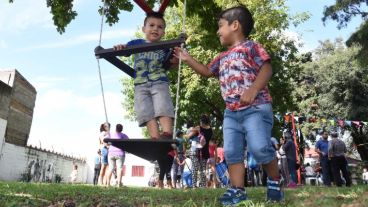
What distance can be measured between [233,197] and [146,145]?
120 centimetres

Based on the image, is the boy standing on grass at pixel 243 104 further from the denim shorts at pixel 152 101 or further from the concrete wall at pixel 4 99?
the concrete wall at pixel 4 99

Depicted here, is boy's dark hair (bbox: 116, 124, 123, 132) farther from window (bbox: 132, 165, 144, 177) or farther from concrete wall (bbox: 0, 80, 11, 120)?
window (bbox: 132, 165, 144, 177)

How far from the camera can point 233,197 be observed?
3631 millimetres

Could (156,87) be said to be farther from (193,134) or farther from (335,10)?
(335,10)

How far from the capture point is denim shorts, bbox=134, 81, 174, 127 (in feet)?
16.4

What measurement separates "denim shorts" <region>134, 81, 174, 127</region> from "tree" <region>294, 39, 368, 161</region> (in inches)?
1043

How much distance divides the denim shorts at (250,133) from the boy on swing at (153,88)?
115cm

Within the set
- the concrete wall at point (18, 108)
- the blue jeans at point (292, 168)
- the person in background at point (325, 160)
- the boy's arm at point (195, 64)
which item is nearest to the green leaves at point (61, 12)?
the boy's arm at point (195, 64)

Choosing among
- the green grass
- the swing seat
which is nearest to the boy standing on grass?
the green grass

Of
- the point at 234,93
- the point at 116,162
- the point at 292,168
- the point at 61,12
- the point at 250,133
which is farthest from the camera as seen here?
the point at 292,168

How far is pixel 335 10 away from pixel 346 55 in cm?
1819

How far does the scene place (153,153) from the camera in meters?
4.89

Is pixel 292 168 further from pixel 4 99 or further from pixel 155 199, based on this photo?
pixel 4 99

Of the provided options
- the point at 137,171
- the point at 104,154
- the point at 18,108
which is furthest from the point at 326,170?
the point at 137,171
